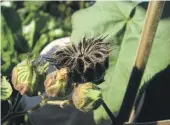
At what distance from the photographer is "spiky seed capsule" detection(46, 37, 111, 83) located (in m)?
0.60

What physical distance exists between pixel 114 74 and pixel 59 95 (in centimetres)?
11

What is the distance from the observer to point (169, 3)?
733 millimetres

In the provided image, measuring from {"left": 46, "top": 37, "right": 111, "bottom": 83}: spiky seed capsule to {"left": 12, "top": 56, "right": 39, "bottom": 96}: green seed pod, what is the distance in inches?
1.1

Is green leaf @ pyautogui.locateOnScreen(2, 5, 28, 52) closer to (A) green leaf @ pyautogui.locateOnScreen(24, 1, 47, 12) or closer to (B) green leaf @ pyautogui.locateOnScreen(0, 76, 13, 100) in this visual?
(A) green leaf @ pyautogui.locateOnScreen(24, 1, 47, 12)

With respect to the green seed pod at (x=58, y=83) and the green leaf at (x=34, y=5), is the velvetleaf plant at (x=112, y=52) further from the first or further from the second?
the green leaf at (x=34, y=5)

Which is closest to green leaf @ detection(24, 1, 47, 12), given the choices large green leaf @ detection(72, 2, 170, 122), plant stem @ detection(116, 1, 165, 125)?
large green leaf @ detection(72, 2, 170, 122)

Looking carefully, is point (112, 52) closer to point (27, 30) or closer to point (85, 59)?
point (85, 59)

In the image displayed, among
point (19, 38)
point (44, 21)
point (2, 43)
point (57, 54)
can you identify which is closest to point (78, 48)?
point (57, 54)

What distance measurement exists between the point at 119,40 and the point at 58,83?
0.16 meters

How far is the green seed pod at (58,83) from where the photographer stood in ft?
1.96

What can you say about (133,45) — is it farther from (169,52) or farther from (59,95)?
(59,95)

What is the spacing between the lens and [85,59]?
1.97ft

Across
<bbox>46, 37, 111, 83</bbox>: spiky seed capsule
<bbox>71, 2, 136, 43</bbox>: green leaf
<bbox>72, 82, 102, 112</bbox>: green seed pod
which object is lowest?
<bbox>72, 82, 102, 112</bbox>: green seed pod

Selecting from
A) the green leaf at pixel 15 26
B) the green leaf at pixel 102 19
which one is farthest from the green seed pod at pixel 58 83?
the green leaf at pixel 15 26
